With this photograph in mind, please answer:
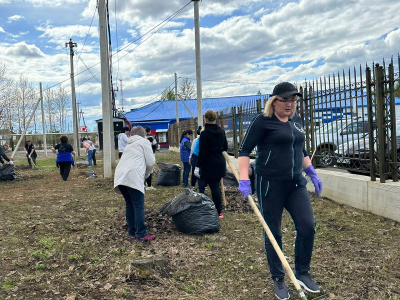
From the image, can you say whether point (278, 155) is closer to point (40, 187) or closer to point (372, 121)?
point (372, 121)

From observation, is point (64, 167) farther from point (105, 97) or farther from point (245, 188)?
point (245, 188)

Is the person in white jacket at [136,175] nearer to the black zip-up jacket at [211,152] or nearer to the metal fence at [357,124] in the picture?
Result: the black zip-up jacket at [211,152]

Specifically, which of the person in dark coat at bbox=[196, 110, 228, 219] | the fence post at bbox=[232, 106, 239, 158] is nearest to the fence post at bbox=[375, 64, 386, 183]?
the person in dark coat at bbox=[196, 110, 228, 219]

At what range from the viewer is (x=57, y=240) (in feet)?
15.8

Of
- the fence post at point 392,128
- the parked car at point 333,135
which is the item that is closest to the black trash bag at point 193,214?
the fence post at point 392,128

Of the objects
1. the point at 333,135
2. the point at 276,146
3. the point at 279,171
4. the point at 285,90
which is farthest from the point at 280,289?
the point at 333,135

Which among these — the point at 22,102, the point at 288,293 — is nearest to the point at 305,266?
the point at 288,293

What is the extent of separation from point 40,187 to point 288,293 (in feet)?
29.9

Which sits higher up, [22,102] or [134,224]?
[22,102]

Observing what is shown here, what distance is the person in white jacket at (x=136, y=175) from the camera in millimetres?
4453

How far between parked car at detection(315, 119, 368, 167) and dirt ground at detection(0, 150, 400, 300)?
101 centimetres

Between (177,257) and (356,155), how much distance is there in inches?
156

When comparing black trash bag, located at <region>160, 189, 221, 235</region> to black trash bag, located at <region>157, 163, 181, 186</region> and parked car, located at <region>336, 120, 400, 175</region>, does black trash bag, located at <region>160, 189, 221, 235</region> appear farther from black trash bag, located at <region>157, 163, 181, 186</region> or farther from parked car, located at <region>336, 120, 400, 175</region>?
black trash bag, located at <region>157, 163, 181, 186</region>

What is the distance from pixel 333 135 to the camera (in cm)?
684
